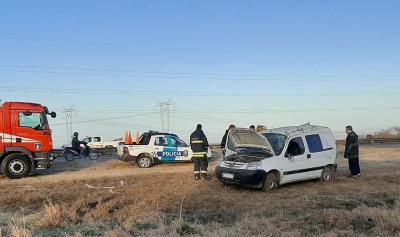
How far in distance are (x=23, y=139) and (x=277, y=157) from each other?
9.44 meters

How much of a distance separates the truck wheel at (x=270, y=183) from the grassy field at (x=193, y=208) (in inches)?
10.4

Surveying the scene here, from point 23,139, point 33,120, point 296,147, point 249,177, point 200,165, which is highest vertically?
point 33,120

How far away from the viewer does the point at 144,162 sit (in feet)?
57.8

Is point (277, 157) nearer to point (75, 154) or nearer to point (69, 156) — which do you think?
point (75, 154)

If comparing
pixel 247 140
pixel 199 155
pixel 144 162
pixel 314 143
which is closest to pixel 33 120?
pixel 144 162

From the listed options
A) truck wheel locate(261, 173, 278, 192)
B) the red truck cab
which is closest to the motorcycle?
the red truck cab

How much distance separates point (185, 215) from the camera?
296 inches

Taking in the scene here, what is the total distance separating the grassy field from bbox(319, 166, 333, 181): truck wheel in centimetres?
25

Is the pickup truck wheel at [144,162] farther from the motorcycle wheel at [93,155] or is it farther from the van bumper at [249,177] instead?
the van bumper at [249,177]

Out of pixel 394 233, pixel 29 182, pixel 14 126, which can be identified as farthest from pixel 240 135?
pixel 14 126

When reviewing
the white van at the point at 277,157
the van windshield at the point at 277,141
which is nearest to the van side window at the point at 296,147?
the white van at the point at 277,157

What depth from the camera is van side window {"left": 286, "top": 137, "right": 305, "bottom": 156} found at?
1111cm

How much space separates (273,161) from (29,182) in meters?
8.18

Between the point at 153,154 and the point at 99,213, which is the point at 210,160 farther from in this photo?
the point at 99,213
